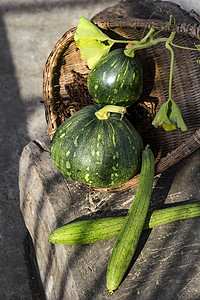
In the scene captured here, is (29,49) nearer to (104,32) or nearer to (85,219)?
(104,32)

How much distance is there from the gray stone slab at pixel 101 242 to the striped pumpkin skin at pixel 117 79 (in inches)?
15.7

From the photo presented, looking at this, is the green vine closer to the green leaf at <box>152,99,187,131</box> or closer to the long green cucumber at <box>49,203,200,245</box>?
the green leaf at <box>152,99,187,131</box>

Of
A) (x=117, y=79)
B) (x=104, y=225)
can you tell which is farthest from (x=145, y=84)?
(x=104, y=225)

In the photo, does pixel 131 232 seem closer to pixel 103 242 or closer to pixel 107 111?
pixel 103 242

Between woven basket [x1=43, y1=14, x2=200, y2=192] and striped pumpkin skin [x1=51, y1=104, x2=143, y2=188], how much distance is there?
Result: 0.42 feet

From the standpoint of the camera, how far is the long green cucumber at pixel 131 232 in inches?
56.9

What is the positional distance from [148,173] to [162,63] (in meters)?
0.59

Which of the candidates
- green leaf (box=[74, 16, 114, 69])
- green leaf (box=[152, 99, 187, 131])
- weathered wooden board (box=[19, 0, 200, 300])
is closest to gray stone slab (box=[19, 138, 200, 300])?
weathered wooden board (box=[19, 0, 200, 300])

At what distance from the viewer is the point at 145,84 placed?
1.95m

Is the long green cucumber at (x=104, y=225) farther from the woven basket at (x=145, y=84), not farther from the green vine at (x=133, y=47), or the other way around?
the green vine at (x=133, y=47)

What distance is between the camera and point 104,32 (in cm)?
185

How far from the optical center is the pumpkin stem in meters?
1.57

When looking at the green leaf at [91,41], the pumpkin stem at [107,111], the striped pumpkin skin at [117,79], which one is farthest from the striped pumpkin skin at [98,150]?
the green leaf at [91,41]

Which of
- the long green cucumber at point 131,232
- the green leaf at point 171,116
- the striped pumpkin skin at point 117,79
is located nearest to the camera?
the long green cucumber at point 131,232
